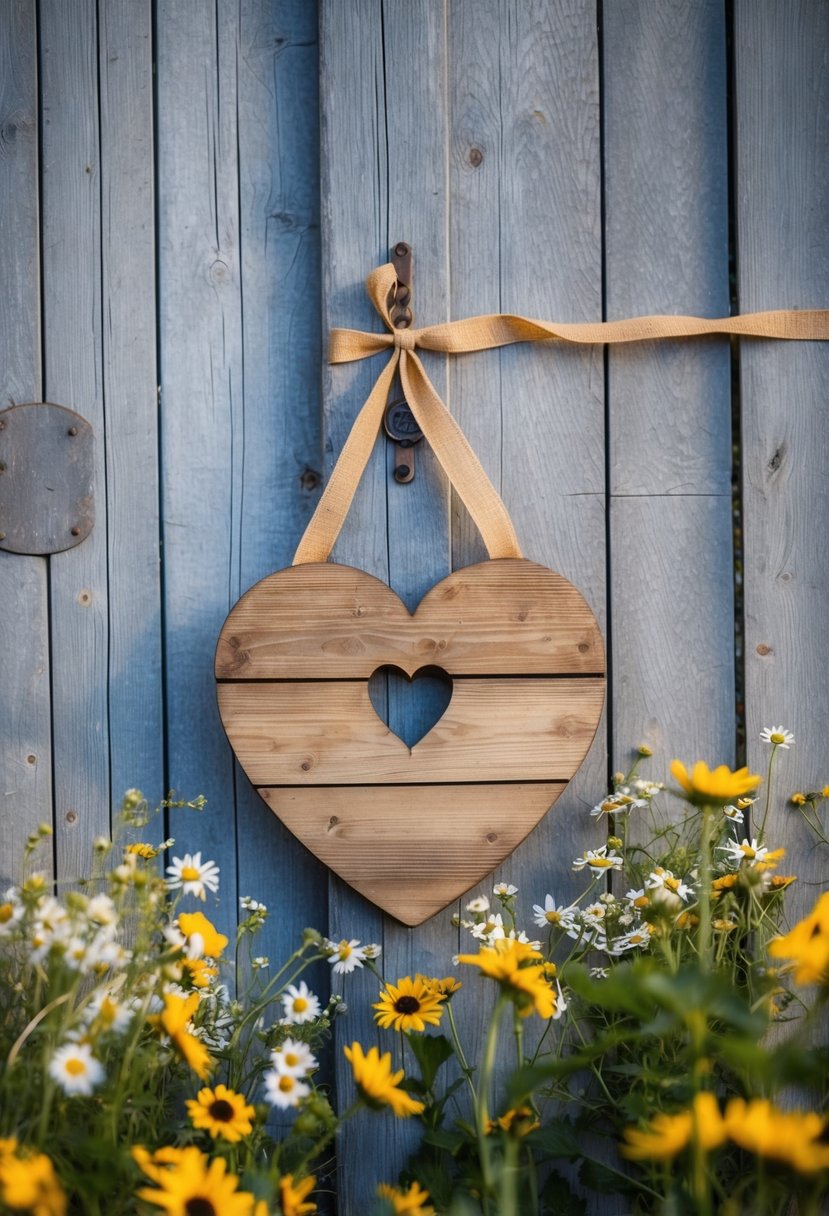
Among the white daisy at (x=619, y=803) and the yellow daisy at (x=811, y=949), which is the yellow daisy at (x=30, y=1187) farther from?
the white daisy at (x=619, y=803)

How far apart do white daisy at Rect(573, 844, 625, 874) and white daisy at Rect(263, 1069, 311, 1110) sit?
56 cm

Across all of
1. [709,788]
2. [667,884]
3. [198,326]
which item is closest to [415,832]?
[667,884]

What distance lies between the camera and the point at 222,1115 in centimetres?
105

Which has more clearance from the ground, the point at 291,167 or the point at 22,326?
the point at 291,167

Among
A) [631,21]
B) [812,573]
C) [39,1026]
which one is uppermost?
[631,21]

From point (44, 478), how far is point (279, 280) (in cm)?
54

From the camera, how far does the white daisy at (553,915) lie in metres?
1.40

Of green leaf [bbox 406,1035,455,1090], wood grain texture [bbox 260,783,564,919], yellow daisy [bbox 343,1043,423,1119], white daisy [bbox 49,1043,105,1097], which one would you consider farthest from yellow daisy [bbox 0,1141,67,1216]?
wood grain texture [bbox 260,783,564,919]

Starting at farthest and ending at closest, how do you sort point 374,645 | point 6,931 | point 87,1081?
point 374,645
point 6,931
point 87,1081

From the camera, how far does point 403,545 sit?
1.55m

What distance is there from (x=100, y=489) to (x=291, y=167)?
2.16ft

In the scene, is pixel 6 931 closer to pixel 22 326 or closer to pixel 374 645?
pixel 374 645

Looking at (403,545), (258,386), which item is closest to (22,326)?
(258,386)

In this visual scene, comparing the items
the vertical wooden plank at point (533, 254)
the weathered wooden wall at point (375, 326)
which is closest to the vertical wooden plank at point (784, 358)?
the weathered wooden wall at point (375, 326)
